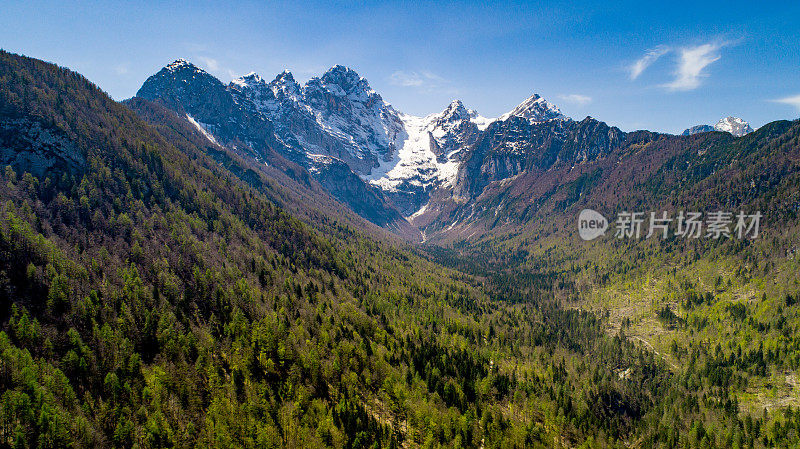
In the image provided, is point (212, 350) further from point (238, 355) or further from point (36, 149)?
point (36, 149)

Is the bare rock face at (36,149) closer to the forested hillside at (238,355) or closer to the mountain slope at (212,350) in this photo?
the forested hillside at (238,355)

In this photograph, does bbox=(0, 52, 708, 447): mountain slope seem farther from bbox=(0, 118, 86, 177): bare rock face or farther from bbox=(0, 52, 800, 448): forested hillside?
bbox=(0, 118, 86, 177): bare rock face

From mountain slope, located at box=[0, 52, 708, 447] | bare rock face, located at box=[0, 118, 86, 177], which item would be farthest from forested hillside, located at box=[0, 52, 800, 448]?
bare rock face, located at box=[0, 118, 86, 177]

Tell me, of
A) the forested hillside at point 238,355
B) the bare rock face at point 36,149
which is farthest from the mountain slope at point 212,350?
the bare rock face at point 36,149

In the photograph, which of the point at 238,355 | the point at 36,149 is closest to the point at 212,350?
the point at 238,355

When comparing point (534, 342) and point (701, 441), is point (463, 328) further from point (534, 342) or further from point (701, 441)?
point (701, 441)

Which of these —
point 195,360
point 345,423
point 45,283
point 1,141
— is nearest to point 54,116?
point 1,141
